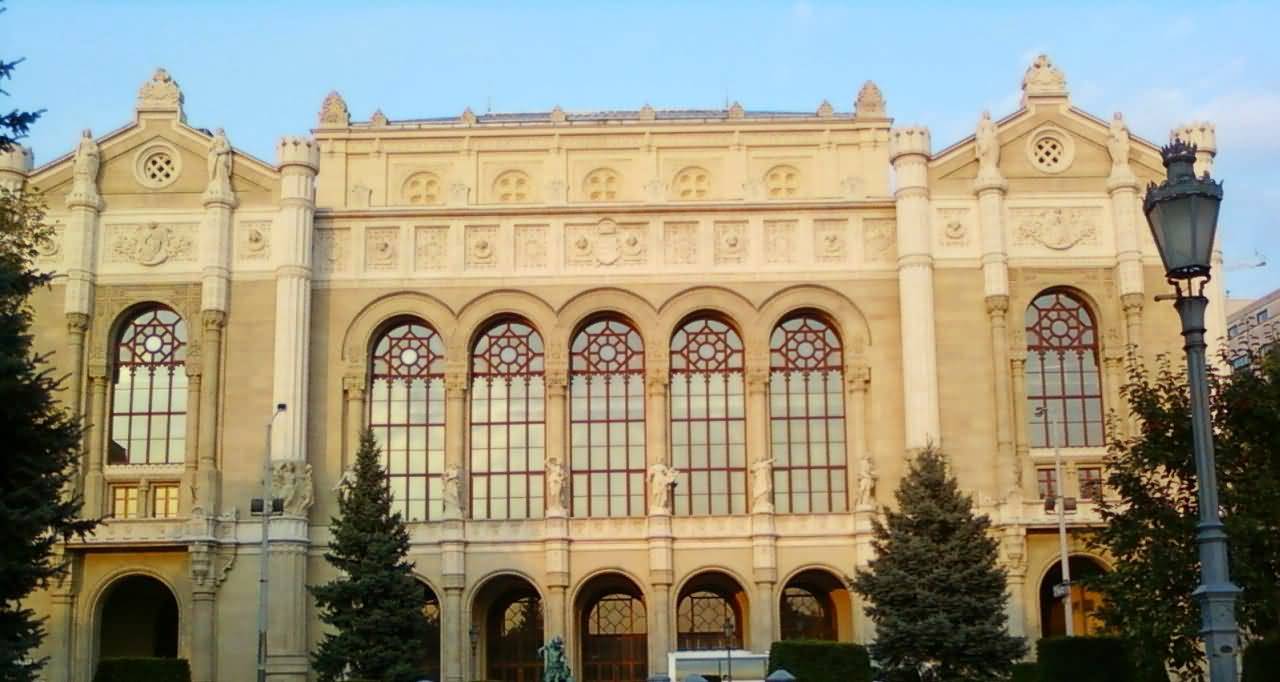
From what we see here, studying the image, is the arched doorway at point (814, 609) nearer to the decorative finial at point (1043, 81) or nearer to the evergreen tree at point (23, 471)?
the decorative finial at point (1043, 81)

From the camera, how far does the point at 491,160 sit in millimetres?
60594

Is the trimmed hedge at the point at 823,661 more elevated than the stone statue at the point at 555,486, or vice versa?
the stone statue at the point at 555,486

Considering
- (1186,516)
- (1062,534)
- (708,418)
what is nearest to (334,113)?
(708,418)

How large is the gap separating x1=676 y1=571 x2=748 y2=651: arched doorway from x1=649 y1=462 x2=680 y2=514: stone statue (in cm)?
334

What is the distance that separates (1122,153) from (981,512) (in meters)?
13.3

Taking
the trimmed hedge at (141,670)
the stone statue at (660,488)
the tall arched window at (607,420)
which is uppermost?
the tall arched window at (607,420)

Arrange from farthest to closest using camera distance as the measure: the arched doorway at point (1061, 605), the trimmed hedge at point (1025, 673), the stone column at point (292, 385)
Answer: the arched doorway at point (1061, 605), the stone column at point (292, 385), the trimmed hedge at point (1025, 673)

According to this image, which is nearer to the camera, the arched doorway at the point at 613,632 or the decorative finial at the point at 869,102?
the arched doorway at the point at 613,632

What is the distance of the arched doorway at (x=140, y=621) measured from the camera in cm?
5306

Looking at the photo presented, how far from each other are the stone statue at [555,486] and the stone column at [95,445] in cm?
1449

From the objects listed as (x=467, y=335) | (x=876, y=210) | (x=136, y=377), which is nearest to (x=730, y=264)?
(x=876, y=210)

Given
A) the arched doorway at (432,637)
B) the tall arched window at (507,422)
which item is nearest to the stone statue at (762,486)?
the tall arched window at (507,422)

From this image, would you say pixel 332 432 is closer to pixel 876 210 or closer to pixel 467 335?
pixel 467 335

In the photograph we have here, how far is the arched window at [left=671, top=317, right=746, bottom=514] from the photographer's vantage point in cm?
5247
